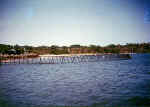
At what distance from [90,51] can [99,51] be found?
241 inches

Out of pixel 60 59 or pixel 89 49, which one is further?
pixel 89 49

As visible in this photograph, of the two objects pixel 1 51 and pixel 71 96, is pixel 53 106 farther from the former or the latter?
pixel 1 51

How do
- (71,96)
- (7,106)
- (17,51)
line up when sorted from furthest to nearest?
(17,51) → (71,96) → (7,106)

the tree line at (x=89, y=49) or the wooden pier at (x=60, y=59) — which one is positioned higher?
the tree line at (x=89, y=49)

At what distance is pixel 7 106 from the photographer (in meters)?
8.66

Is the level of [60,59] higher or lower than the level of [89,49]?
lower

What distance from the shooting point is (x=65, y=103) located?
9438 mm

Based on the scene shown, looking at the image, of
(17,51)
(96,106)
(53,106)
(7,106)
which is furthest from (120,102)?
(17,51)

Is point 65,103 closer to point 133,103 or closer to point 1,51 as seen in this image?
point 133,103

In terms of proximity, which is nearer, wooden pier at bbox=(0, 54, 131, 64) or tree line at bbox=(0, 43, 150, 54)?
wooden pier at bbox=(0, 54, 131, 64)

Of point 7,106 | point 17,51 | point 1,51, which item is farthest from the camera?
point 17,51

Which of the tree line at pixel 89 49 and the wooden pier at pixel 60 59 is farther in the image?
the tree line at pixel 89 49

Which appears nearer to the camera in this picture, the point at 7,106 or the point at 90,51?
the point at 7,106

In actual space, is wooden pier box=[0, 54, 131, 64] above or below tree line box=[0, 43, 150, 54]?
below
